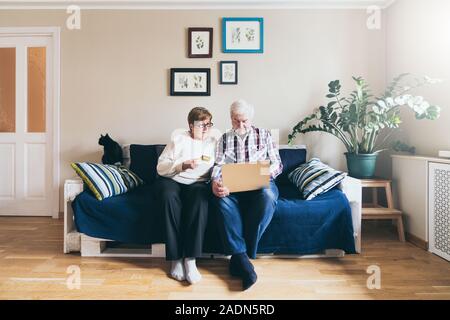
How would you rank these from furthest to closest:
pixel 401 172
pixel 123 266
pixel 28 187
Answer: pixel 28 187 < pixel 401 172 < pixel 123 266

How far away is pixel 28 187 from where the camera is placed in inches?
119

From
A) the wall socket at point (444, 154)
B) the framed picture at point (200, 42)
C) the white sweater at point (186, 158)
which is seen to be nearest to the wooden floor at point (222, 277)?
the white sweater at point (186, 158)

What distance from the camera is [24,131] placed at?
3.01 meters

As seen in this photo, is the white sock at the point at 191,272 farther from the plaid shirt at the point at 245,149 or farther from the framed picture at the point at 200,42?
the framed picture at the point at 200,42

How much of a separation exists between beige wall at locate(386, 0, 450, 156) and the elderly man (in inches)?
51.3

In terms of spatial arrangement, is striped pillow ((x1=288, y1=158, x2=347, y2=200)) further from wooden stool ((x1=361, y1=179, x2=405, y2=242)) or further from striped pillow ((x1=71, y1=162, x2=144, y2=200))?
striped pillow ((x1=71, y1=162, x2=144, y2=200))

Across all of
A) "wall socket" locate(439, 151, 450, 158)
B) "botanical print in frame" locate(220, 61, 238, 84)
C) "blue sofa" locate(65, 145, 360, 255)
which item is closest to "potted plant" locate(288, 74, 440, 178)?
"wall socket" locate(439, 151, 450, 158)

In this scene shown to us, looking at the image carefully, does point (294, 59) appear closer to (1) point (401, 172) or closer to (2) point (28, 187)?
(1) point (401, 172)

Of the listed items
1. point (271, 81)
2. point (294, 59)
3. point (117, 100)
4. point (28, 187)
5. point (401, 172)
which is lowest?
point (28, 187)

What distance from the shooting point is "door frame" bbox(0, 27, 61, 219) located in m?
2.89

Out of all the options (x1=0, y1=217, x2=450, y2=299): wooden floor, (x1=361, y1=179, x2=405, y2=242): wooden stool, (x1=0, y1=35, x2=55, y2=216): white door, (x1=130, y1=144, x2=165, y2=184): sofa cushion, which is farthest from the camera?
(x1=0, y1=35, x2=55, y2=216): white door
